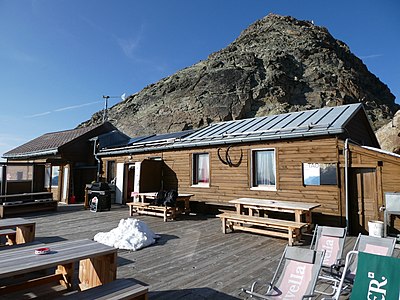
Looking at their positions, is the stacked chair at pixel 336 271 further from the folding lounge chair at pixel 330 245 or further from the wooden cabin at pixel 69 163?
the wooden cabin at pixel 69 163

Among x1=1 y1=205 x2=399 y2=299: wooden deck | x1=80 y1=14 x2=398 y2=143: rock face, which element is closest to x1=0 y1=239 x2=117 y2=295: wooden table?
x1=1 y1=205 x2=399 y2=299: wooden deck

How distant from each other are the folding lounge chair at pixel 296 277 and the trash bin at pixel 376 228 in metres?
4.44

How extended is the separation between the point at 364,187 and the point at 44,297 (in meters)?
7.71

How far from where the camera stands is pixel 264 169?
8.67 m

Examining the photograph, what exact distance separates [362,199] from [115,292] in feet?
23.2

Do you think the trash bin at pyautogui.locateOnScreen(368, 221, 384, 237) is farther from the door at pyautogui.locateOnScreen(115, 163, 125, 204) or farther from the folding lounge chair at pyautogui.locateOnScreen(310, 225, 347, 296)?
the door at pyautogui.locateOnScreen(115, 163, 125, 204)

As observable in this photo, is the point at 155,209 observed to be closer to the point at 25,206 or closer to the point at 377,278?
the point at 25,206

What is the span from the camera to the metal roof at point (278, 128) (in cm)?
756

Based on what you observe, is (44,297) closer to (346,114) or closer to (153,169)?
(153,169)

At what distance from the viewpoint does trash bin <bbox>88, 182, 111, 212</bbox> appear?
34.8 feet

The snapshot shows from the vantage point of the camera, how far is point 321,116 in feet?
28.8

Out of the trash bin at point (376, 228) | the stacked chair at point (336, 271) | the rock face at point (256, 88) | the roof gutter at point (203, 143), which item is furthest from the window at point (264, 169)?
the rock face at point (256, 88)

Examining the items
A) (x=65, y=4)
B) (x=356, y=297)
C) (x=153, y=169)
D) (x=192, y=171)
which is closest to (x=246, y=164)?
(x=192, y=171)

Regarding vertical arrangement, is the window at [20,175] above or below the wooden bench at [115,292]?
above
